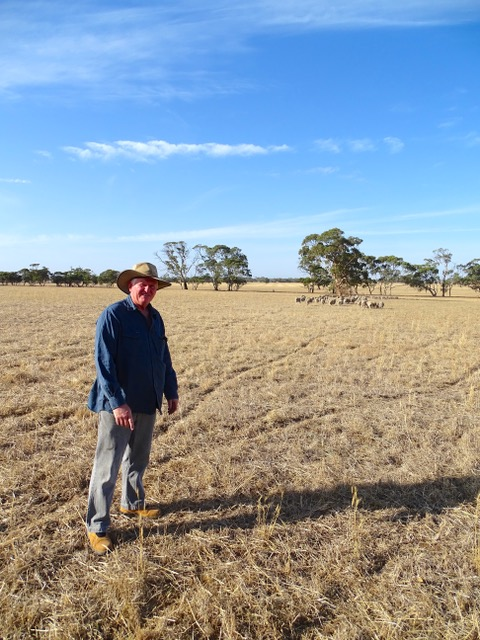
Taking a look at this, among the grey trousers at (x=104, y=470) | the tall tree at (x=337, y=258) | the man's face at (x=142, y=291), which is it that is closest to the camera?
the grey trousers at (x=104, y=470)

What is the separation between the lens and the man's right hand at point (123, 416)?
294cm

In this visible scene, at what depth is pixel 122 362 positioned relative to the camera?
10.3ft

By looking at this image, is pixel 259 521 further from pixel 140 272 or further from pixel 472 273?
pixel 472 273

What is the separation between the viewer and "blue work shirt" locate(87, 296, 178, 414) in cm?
297

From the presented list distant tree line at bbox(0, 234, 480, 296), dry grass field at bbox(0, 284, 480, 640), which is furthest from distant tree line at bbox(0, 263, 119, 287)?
dry grass field at bbox(0, 284, 480, 640)

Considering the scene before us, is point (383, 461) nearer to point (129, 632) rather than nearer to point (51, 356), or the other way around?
point (129, 632)

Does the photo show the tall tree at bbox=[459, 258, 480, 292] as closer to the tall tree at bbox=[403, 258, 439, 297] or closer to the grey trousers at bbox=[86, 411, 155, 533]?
the tall tree at bbox=[403, 258, 439, 297]

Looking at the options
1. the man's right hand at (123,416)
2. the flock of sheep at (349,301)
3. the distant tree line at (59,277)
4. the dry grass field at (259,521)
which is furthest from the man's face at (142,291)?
the distant tree line at (59,277)

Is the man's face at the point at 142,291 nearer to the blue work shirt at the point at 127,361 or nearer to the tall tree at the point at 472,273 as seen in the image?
the blue work shirt at the point at 127,361

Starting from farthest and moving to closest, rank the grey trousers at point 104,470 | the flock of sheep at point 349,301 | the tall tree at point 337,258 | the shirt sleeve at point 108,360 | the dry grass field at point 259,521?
the tall tree at point 337,258, the flock of sheep at point 349,301, the grey trousers at point 104,470, the shirt sleeve at point 108,360, the dry grass field at point 259,521

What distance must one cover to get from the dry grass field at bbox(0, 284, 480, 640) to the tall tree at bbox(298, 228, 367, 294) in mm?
50836

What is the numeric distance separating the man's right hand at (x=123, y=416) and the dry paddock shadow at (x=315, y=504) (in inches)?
39.4

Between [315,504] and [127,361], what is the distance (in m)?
2.23

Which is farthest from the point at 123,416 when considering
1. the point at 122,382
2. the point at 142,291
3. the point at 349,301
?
the point at 349,301
